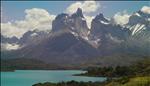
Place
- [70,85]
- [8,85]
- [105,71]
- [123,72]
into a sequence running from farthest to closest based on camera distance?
[105,71], [123,72], [8,85], [70,85]

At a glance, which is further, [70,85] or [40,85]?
[40,85]

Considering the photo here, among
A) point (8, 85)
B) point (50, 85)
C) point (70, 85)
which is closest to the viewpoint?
point (70, 85)

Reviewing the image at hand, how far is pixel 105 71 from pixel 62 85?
61801mm

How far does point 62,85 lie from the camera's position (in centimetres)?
8738

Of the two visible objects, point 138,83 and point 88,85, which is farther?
point 88,85

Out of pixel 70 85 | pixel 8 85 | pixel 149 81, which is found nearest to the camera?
pixel 149 81

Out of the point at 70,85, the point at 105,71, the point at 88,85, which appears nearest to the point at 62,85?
the point at 70,85

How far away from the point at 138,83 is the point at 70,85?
4244cm

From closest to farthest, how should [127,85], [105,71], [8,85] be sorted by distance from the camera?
1. [127,85]
2. [8,85]
3. [105,71]

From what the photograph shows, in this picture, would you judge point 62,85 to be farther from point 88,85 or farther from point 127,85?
point 127,85

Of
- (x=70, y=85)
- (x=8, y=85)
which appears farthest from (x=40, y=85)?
(x=8, y=85)

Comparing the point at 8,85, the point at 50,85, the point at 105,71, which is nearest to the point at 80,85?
the point at 50,85

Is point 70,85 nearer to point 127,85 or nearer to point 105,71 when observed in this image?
point 127,85

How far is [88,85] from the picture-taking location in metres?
80.4
